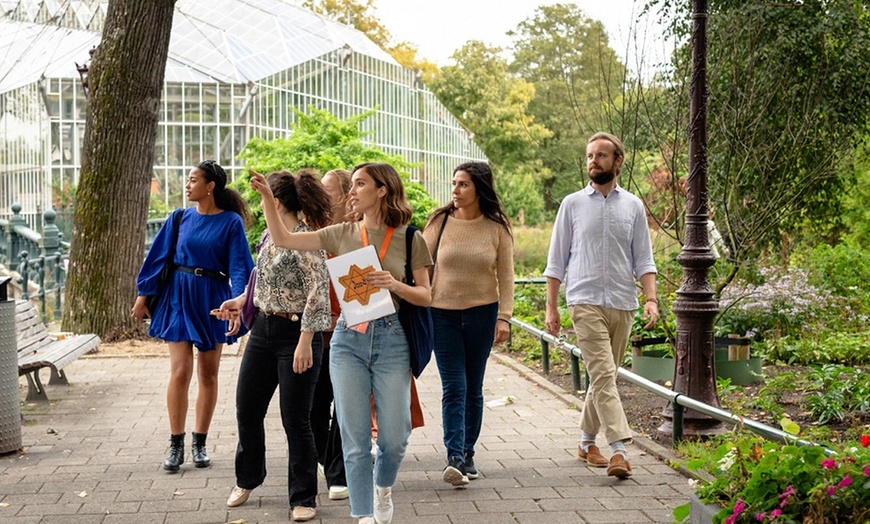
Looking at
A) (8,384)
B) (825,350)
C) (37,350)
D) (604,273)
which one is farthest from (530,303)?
(604,273)

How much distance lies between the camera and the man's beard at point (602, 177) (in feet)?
23.0

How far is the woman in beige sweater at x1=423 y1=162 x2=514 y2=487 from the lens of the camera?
684 cm

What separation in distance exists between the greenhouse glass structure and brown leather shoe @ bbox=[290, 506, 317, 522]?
24614 millimetres

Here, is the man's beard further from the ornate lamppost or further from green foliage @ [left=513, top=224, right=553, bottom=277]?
green foliage @ [left=513, top=224, right=553, bottom=277]

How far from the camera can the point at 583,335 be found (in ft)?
22.9

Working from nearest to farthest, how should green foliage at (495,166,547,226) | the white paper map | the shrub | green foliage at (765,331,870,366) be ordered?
1. the white paper map
2. green foliage at (765,331,870,366)
3. the shrub
4. green foliage at (495,166,547,226)

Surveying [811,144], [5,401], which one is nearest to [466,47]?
[811,144]

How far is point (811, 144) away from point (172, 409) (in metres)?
11.4

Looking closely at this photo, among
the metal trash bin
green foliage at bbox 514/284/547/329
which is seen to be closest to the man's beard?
the metal trash bin

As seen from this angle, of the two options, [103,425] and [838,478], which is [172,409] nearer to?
[103,425]

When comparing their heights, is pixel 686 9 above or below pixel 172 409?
above

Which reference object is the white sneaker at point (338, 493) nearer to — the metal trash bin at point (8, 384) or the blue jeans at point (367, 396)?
the blue jeans at point (367, 396)

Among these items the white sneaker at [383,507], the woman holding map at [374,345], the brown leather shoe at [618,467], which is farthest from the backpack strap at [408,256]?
the brown leather shoe at [618,467]

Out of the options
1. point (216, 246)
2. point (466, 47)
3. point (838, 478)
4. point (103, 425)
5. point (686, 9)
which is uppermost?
point (466, 47)
